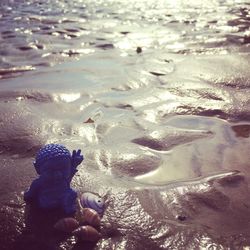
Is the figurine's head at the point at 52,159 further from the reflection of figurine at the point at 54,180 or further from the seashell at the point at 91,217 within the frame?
the seashell at the point at 91,217

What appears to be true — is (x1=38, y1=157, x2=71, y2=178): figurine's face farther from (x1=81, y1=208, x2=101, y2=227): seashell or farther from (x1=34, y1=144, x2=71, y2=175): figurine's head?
(x1=81, y1=208, x2=101, y2=227): seashell

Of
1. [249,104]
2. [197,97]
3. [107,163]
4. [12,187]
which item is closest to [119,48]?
[197,97]

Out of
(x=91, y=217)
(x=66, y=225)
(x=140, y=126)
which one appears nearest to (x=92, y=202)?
(x=91, y=217)

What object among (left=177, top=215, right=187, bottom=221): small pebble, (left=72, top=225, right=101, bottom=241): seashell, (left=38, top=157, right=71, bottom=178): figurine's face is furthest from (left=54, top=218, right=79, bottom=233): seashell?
(left=177, top=215, right=187, bottom=221): small pebble

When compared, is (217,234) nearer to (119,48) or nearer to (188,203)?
(188,203)

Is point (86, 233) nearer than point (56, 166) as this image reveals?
Yes

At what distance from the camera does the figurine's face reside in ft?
8.21

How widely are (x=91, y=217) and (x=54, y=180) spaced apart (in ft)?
1.13

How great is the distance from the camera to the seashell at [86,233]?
237 cm

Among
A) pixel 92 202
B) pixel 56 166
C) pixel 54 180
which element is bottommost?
pixel 92 202

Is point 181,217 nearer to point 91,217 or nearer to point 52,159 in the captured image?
point 91,217

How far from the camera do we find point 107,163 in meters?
3.30

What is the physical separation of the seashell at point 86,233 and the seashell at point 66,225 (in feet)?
0.12

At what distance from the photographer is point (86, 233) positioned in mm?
2371
